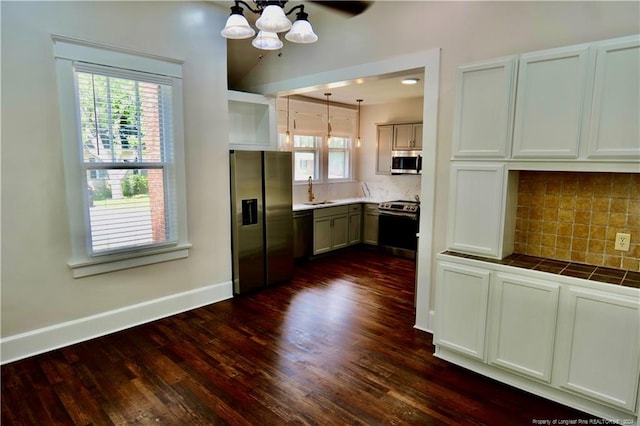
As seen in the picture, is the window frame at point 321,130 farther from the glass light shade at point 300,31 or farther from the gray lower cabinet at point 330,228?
the glass light shade at point 300,31

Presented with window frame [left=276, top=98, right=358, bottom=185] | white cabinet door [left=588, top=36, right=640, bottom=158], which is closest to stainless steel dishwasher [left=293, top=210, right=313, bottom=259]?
window frame [left=276, top=98, right=358, bottom=185]

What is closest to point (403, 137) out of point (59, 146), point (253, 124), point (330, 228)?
point (330, 228)

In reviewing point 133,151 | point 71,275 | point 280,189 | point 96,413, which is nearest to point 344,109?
point 280,189

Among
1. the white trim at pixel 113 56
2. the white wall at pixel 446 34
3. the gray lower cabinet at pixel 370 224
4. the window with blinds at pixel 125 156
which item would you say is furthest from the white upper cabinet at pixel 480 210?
the gray lower cabinet at pixel 370 224

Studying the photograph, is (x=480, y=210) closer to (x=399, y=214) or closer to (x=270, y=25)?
(x=270, y=25)

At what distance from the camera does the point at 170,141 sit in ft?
11.8

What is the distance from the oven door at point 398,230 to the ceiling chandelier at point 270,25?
12.6 ft

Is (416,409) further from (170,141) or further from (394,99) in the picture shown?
(394,99)

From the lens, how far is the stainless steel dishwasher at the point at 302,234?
5496mm

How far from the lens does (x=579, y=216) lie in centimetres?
257

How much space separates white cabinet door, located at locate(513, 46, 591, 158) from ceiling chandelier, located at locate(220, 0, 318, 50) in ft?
4.75

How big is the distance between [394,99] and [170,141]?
414 centimetres

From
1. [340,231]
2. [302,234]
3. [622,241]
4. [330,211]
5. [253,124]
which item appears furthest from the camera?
[340,231]

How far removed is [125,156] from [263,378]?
2237 mm
